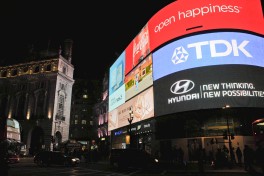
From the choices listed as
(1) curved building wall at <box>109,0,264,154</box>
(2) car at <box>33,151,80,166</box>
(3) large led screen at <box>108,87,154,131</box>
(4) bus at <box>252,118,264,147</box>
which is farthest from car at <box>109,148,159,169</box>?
(3) large led screen at <box>108,87,154,131</box>

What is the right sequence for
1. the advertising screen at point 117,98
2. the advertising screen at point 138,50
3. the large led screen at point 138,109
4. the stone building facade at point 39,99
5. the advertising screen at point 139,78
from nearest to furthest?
1. the large led screen at point 138,109
2. the advertising screen at point 139,78
3. the advertising screen at point 138,50
4. the advertising screen at point 117,98
5. the stone building facade at point 39,99

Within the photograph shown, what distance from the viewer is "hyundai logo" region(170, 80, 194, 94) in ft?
88.7

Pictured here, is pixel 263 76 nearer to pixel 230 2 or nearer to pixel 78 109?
pixel 230 2

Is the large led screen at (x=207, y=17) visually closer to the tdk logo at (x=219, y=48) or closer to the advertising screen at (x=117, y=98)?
the tdk logo at (x=219, y=48)

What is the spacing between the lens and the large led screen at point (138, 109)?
3070 centimetres

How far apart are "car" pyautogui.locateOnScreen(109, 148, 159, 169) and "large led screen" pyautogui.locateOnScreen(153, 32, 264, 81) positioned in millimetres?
11299

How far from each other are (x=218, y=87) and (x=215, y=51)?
4.02 metres

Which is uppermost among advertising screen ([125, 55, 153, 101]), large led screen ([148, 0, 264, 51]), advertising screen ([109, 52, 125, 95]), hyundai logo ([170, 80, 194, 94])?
large led screen ([148, 0, 264, 51])

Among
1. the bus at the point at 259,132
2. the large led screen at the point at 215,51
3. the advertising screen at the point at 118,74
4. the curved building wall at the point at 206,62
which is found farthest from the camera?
the advertising screen at the point at 118,74

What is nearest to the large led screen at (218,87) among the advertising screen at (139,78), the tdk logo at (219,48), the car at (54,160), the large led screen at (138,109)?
the tdk logo at (219,48)

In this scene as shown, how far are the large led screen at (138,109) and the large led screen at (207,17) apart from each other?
6345mm

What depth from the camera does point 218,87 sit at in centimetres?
2583

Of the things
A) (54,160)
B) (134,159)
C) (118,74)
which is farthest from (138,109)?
(54,160)

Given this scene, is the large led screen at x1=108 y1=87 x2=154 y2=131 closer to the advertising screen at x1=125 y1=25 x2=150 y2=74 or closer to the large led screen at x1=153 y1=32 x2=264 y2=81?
the large led screen at x1=153 y1=32 x2=264 y2=81
